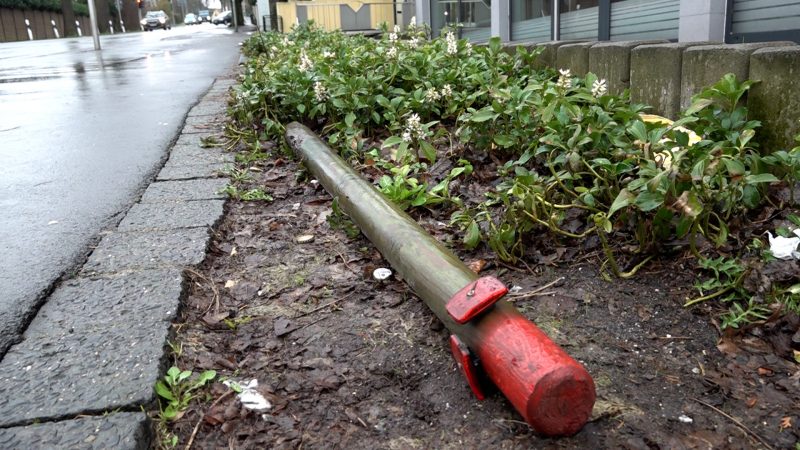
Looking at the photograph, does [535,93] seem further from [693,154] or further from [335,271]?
[335,271]

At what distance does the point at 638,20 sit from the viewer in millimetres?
5320

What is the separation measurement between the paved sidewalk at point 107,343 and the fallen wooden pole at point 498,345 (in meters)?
0.74

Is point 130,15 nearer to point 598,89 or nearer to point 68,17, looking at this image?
point 68,17

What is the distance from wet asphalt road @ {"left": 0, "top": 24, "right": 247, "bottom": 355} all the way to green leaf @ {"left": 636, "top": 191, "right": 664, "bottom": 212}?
1.89 meters

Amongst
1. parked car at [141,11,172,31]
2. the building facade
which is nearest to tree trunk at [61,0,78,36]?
parked car at [141,11,172,31]

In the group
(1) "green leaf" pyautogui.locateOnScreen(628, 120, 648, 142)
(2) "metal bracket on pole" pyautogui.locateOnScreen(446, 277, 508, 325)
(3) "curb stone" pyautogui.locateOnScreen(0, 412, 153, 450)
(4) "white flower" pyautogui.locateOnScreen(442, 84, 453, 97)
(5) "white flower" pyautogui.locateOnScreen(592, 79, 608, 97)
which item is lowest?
(3) "curb stone" pyautogui.locateOnScreen(0, 412, 153, 450)

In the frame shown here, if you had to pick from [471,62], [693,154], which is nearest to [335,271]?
[693,154]

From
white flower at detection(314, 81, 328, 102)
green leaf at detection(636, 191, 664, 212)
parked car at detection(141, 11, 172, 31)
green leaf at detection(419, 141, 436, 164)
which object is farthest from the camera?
parked car at detection(141, 11, 172, 31)

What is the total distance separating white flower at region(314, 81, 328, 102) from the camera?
13.7 ft

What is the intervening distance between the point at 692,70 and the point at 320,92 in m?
2.21

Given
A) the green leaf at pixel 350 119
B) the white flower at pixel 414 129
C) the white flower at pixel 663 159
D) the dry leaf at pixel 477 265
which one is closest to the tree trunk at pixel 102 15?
the green leaf at pixel 350 119

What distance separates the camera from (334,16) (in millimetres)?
16547

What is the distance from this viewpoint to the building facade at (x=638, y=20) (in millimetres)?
3916

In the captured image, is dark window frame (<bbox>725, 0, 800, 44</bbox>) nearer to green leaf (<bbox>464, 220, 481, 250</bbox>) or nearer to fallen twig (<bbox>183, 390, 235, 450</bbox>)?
green leaf (<bbox>464, 220, 481, 250</bbox>)
